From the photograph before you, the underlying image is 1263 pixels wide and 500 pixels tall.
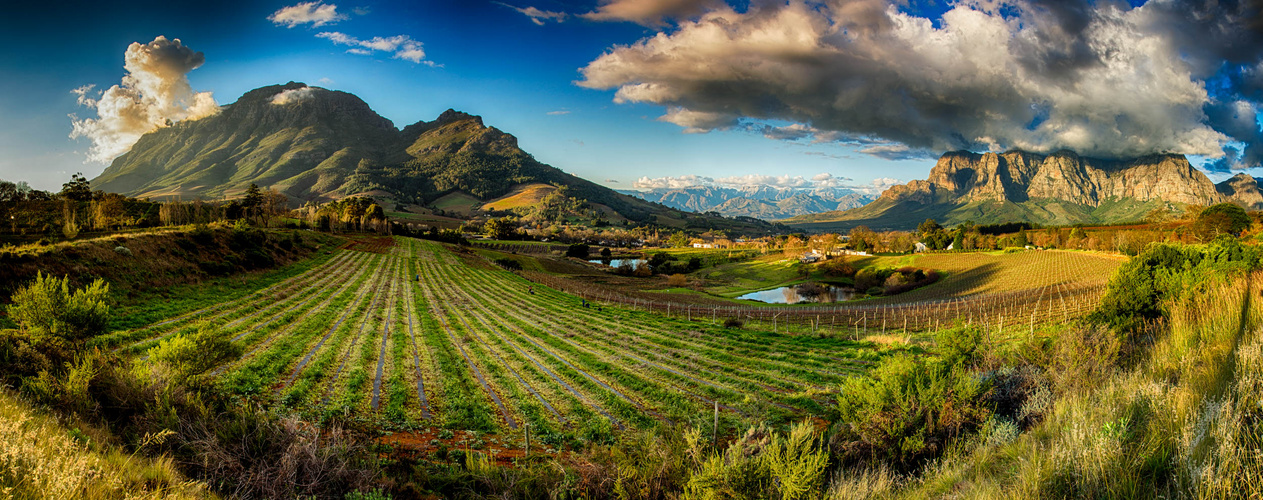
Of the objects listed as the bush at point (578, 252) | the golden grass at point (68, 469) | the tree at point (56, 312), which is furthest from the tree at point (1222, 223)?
the tree at point (56, 312)

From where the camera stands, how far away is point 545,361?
1953 centimetres

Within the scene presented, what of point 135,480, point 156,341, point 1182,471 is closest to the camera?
point 1182,471

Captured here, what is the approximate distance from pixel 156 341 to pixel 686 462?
61.0 feet

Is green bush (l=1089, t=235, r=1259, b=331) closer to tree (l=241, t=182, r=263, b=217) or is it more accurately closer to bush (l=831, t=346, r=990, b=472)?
bush (l=831, t=346, r=990, b=472)

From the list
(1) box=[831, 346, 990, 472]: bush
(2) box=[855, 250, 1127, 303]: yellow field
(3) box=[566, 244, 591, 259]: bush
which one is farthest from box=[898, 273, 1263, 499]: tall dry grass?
(3) box=[566, 244, 591, 259]: bush

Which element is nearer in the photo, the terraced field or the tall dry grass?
the tall dry grass

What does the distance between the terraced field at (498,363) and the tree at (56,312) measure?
3.41 metres

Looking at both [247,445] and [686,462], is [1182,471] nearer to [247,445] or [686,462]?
[686,462]

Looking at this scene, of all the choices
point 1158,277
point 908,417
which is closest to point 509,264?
point 1158,277

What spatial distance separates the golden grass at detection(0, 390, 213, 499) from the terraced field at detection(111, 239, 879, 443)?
233 inches

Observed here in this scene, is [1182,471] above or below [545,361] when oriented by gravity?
above

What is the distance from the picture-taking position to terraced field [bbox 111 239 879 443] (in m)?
13.0

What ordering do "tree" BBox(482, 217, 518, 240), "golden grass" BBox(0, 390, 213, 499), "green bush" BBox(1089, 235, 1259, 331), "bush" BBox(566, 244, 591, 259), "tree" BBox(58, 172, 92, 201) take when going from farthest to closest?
"tree" BBox(482, 217, 518, 240) → "bush" BBox(566, 244, 591, 259) → "tree" BBox(58, 172, 92, 201) → "green bush" BBox(1089, 235, 1259, 331) → "golden grass" BBox(0, 390, 213, 499)

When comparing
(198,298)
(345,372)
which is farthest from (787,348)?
(198,298)
